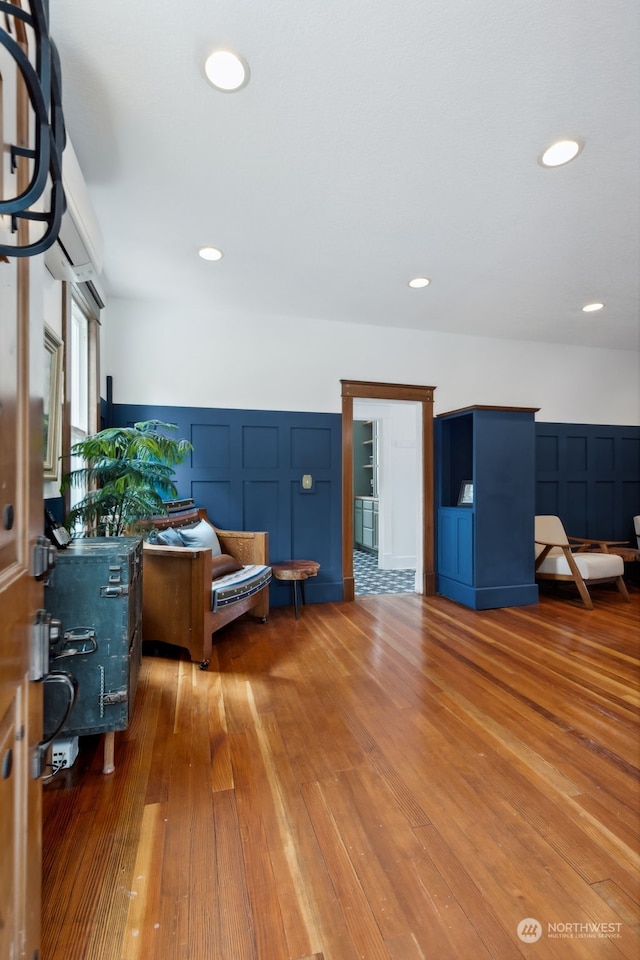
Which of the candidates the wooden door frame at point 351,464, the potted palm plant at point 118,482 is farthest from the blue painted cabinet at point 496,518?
the potted palm plant at point 118,482

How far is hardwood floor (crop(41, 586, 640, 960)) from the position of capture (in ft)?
3.52

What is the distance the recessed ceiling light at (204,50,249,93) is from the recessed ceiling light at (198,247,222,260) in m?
1.24

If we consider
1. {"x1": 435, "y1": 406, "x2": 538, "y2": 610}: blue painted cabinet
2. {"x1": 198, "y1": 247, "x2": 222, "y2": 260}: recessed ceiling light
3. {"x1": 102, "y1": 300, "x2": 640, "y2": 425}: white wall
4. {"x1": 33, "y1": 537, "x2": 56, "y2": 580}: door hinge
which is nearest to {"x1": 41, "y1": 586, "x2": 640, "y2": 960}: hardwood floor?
{"x1": 33, "y1": 537, "x2": 56, "y2": 580}: door hinge

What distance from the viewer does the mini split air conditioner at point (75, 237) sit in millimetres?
1718

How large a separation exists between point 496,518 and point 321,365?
2238 mm

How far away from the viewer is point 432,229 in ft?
8.35

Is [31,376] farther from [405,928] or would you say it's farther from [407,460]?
[407,460]

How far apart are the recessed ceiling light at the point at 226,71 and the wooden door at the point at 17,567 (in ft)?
3.82

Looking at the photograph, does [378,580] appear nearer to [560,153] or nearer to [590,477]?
[590,477]

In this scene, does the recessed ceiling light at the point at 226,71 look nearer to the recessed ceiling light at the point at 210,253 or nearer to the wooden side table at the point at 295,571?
the recessed ceiling light at the point at 210,253

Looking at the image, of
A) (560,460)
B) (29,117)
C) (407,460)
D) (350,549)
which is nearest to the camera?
(29,117)

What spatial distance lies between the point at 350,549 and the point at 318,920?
10.1ft

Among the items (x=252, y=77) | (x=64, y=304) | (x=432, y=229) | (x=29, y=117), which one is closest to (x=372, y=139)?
(x=252, y=77)

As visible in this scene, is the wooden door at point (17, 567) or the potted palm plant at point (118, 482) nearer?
the wooden door at point (17, 567)
